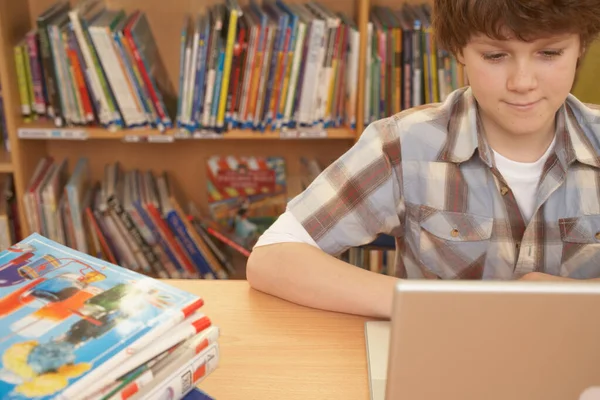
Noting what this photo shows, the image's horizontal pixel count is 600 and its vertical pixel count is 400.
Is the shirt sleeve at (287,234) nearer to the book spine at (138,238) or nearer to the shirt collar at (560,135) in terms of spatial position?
the shirt collar at (560,135)

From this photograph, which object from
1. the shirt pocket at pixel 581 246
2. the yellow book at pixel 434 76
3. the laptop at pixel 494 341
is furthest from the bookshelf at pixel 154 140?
the laptop at pixel 494 341

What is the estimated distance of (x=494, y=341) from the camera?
0.53m

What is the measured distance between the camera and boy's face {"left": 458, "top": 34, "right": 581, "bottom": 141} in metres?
0.99

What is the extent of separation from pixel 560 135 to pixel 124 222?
155 cm

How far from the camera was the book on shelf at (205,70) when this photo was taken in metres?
2.02

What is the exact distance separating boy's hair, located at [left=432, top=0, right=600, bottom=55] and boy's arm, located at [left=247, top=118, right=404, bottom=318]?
0.26 metres

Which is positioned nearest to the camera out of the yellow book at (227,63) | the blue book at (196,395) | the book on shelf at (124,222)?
the blue book at (196,395)

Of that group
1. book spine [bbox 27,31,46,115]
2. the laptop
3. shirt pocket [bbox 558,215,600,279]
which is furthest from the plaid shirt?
book spine [bbox 27,31,46,115]

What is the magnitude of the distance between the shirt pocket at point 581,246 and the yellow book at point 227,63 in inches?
47.8

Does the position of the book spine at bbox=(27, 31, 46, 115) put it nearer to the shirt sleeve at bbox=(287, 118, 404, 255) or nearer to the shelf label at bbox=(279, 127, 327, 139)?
the shelf label at bbox=(279, 127, 327, 139)

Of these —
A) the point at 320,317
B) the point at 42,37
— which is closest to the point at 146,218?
the point at 42,37

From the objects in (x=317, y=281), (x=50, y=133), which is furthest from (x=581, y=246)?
(x=50, y=133)

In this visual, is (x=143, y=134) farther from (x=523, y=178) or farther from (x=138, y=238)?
(x=523, y=178)

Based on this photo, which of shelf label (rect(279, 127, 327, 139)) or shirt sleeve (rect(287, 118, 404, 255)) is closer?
shirt sleeve (rect(287, 118, 404, 255))
